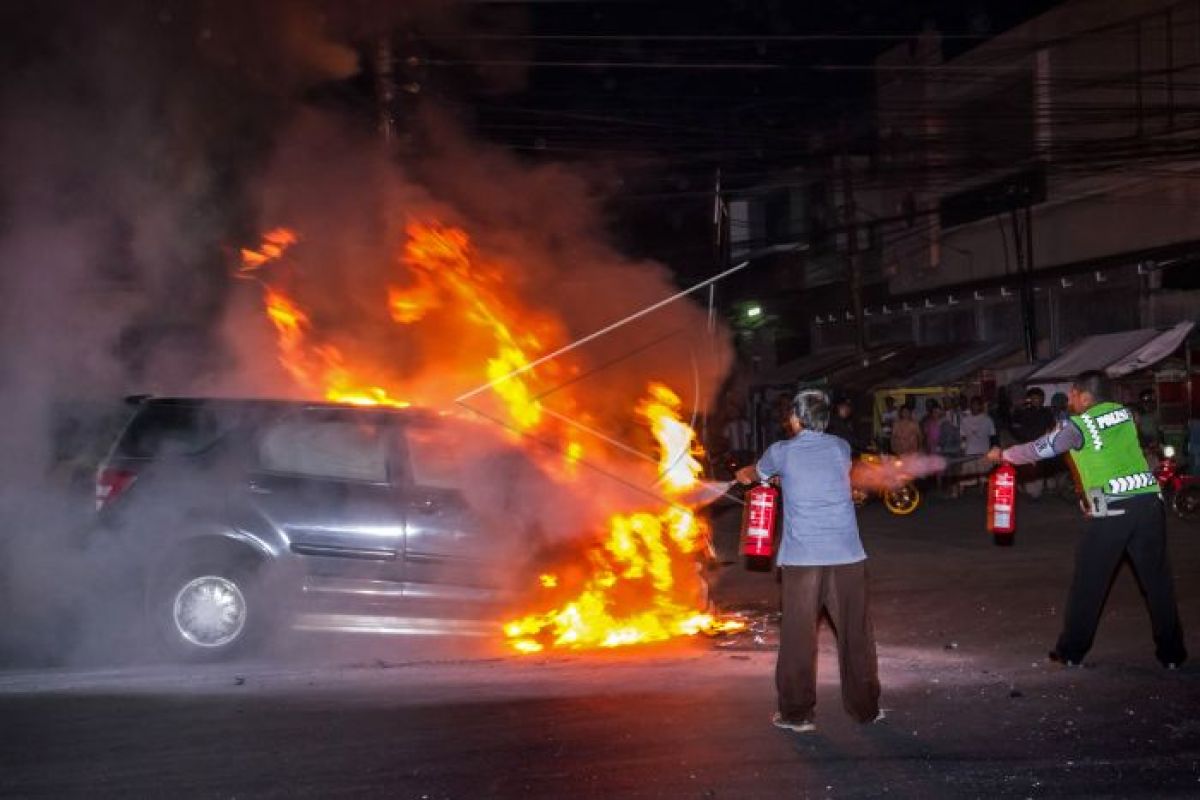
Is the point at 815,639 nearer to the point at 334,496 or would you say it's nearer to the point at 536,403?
the point at 334,496

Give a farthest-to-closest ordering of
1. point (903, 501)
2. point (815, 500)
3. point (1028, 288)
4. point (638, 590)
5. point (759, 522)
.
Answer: point (1028, 288) → point (903, 501) → point (638, 590) → point (759, 522) → point (815, 500)

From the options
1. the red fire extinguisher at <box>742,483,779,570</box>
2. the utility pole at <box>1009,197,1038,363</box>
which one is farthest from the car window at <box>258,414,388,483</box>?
the utility pole at <box>1009,197,1038,363</box>

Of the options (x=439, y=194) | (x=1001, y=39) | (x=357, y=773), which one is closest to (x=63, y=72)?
(x=439, y=194)

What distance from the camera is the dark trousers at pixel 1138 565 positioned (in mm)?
7105

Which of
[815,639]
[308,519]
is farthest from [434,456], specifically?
[815,639]

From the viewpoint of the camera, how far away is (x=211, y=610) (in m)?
8.12

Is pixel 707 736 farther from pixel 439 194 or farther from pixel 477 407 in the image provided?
pixel 439 194

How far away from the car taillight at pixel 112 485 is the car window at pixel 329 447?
0.82m

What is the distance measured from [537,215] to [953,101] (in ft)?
60.8

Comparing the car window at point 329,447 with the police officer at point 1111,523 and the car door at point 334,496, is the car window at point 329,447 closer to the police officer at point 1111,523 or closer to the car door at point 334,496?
the car door at point 334,496

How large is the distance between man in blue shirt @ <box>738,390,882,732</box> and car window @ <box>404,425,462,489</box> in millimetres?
2756

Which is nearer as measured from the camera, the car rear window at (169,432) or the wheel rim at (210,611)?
the wheel rim at (210,611)

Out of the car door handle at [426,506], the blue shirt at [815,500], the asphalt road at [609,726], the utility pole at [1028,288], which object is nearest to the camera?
the asphalt road at [609,726]

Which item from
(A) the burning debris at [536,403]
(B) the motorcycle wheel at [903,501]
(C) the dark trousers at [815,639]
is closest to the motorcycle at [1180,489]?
(B) the motorcycle wheel at [903,501]
